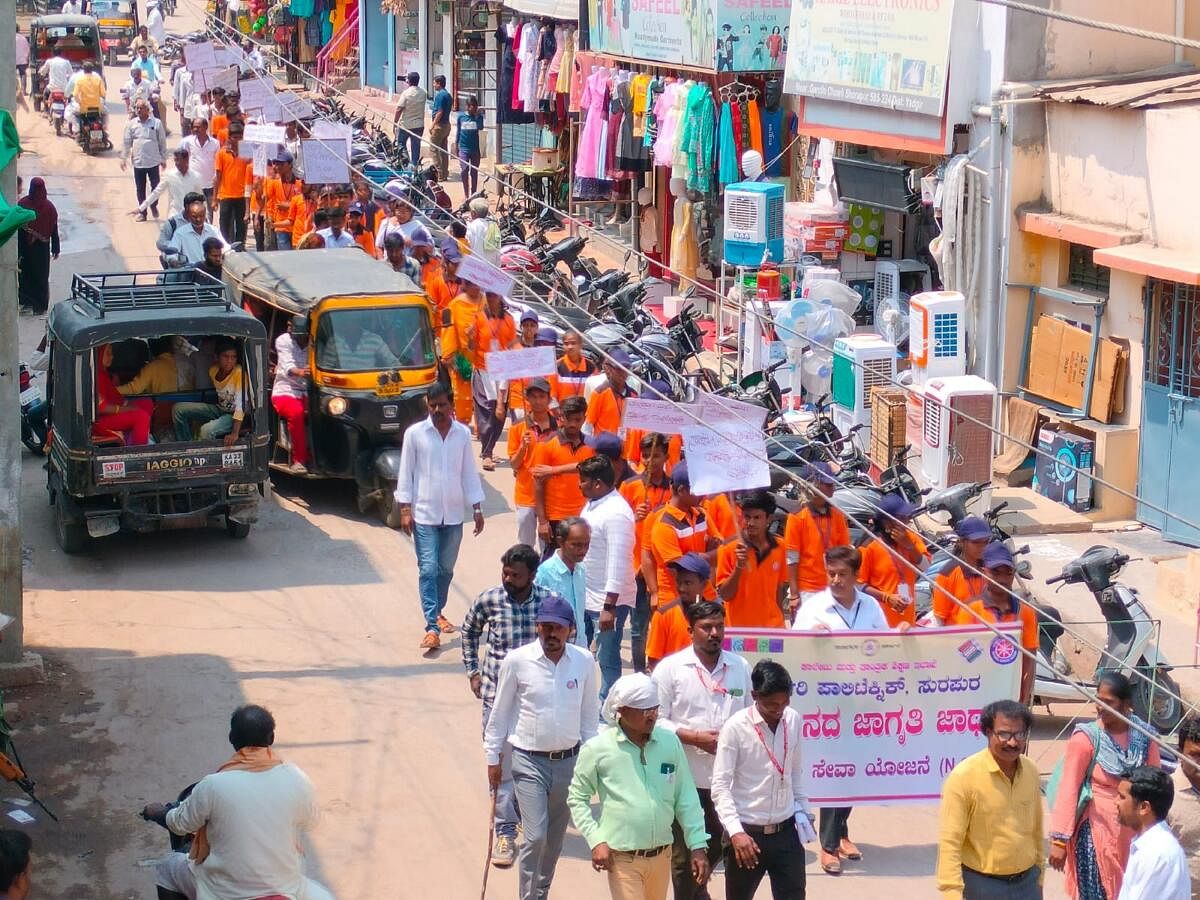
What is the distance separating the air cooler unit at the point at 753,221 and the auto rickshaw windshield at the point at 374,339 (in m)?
5.44

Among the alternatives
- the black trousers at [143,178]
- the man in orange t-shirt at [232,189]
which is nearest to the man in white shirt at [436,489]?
the man in orange t-shirt at [232,189]

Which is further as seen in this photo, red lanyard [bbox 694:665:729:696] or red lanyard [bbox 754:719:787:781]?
red lanyard [bbox 694:665:729:696]

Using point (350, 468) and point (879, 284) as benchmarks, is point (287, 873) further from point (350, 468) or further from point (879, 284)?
point (879, 284)

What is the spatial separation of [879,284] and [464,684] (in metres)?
9.42

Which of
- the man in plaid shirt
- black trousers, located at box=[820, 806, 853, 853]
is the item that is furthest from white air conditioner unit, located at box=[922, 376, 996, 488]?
the man in plaid shirt

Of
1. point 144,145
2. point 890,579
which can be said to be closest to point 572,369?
point 890,579

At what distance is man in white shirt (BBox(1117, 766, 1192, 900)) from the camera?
642 cm

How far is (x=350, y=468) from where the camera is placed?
15.0m

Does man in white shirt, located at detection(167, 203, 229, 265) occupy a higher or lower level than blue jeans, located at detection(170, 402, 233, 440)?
higher

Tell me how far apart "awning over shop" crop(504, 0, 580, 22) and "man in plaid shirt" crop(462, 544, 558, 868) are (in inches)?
749

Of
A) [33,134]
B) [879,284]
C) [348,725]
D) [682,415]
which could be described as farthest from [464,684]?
[33,134]

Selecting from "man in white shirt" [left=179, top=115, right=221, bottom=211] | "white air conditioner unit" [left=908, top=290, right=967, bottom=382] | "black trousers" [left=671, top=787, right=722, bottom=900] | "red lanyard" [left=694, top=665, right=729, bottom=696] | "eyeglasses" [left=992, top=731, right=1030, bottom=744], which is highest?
"man in white shirt" [left=179, top=115, right=221, bottom=211]

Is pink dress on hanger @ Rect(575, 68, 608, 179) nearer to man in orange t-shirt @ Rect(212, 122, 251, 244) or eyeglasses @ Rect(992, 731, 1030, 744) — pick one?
man in orange t-shirt @ Rect(212, 122, 251, 244)

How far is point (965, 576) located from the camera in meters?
9.45
